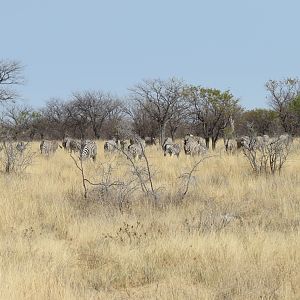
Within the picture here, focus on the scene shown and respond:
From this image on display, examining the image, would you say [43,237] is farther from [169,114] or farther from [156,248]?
[169,114]

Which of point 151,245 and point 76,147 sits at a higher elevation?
point 76,147

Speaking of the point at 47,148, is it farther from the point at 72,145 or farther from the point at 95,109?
the point at 95,109

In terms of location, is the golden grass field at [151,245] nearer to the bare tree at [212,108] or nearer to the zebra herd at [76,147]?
the zebra herd at [76,147]

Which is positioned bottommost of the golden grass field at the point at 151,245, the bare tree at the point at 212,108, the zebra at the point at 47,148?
the golden grass field at the point at 151,245

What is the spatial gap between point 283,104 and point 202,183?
30.0 metres

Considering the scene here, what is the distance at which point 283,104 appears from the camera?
1522 inches

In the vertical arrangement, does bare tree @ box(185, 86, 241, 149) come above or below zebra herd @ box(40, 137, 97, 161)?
above

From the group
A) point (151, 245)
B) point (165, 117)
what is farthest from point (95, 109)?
point (151, 245)

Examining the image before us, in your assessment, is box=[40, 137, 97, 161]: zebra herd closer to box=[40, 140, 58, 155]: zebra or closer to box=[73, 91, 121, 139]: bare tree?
box=[40, 140, 58, 155]: zebra

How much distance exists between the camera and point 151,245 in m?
5.51

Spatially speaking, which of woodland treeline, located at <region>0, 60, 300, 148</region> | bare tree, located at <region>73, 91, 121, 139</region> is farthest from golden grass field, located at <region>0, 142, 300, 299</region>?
bare tree, located at <region>73, 91, 121, 139</region>

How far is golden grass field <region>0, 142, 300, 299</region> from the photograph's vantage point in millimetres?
4273

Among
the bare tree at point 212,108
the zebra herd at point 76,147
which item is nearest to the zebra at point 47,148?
the zebra herd at point 76,147

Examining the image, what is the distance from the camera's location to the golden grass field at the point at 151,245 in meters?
4.27
